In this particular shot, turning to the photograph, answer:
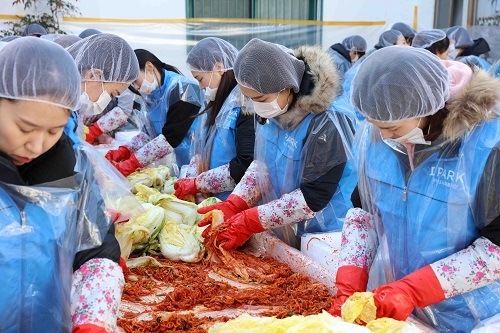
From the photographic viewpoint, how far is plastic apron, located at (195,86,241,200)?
3.68 metres

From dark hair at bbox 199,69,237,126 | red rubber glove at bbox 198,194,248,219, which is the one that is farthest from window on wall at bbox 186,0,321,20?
red rubber glove at bbox 198,194,248,219

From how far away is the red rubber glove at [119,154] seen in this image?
477 centimetres

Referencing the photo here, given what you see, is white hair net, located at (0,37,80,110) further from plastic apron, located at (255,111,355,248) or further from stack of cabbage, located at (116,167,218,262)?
plastic apron, located at (255,111,355,248)

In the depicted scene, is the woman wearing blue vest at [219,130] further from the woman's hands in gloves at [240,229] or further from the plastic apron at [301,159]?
the woman's hands in gloves at [240,229]

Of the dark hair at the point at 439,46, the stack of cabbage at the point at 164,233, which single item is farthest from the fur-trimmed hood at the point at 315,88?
the dark hair at the point at 439,46

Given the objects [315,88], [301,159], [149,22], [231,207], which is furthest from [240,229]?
[149,22]

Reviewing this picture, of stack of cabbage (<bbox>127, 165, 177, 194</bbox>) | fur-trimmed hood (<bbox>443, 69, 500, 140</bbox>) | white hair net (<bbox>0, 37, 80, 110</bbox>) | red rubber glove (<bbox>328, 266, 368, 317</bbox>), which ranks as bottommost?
stack of cabbage (<bbox>127, 165, 177, 194</bbox>)

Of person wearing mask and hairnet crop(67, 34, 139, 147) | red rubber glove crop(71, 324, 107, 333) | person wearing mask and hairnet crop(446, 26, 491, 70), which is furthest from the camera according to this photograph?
person wearing mask and hairnet crop(446, 26, 491, 70)

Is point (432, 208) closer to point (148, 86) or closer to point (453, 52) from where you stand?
point (148, 86)

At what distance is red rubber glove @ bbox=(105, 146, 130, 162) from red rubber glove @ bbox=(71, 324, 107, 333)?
325cm

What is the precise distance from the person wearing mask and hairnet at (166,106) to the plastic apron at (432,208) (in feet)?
7.77

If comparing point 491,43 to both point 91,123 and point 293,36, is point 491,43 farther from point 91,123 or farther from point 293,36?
point 91,123

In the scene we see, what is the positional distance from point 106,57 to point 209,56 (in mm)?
889

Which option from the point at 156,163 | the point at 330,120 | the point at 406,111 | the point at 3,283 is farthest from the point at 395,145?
the point at 156,163
